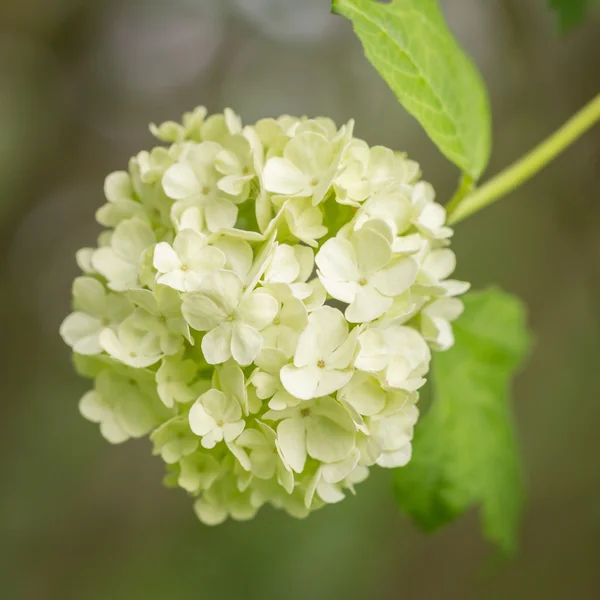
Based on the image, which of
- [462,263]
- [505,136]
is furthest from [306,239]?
[505,136]

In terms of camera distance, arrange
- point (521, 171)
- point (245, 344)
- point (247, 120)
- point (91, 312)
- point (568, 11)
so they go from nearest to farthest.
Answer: point (245, 344) < point (91, 312) < point (521, 171) < point (568, 11) < point (247, 120)

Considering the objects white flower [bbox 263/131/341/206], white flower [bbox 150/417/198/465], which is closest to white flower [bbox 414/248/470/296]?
white flower [bbox 263/131/341/206]

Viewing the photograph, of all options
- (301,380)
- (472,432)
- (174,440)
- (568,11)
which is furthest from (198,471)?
(568,11)

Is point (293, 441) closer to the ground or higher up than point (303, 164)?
closer to the ground

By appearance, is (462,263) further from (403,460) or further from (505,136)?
(403,460)

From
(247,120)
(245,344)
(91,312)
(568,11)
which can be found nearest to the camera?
(245,344)

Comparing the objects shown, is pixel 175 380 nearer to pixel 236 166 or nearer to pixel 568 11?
pixel 236 166

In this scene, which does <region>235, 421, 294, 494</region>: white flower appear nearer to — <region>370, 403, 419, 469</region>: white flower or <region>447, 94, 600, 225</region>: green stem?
<region>370, 403, 419, 469</region>: white flower
